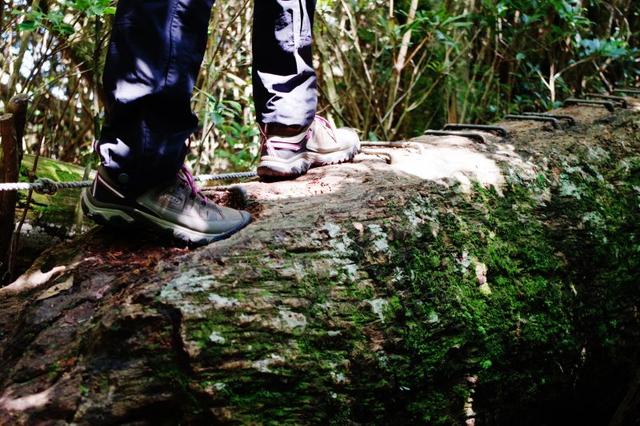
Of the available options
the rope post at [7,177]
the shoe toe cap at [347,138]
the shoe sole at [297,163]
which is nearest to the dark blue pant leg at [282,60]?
the shoe sole at [297,163]

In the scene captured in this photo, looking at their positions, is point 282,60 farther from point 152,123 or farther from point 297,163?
point 152,123

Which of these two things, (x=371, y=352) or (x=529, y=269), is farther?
(x=529, y=269)

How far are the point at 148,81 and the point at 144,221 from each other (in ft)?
1.22

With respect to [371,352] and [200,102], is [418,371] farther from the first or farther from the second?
[200,102]

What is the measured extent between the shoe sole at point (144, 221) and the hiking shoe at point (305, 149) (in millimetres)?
575

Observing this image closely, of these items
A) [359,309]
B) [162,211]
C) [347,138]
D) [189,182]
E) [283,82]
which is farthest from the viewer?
[347,138]

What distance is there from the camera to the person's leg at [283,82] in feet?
6.82

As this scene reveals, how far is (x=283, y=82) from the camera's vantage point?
2.11 meters

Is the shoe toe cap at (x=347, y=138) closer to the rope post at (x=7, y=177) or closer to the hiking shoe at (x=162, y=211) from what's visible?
the hiking shoe at (x=162, y=211)

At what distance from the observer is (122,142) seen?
4.86 feet

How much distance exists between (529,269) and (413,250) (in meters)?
0.44

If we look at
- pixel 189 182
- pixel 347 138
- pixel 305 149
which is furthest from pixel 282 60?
pixel 189 182

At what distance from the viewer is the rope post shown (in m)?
2.07

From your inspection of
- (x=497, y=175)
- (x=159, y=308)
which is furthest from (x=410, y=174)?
(x=159, y=308)
